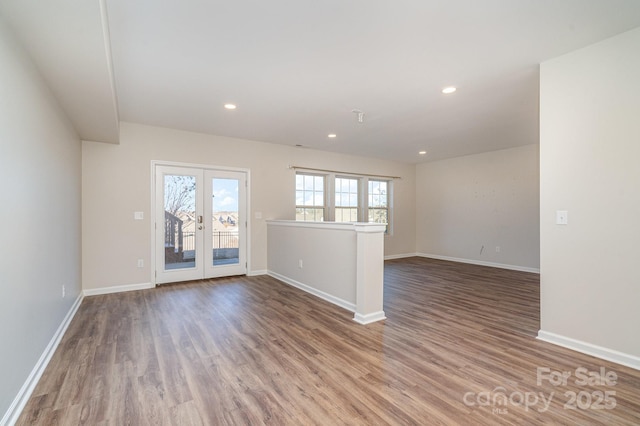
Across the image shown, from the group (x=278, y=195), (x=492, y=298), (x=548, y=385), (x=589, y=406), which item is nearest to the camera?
(x=589, y=406)

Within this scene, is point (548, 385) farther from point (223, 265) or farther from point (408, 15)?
point (223, 265)

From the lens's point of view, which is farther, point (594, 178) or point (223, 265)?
point (223, 265)

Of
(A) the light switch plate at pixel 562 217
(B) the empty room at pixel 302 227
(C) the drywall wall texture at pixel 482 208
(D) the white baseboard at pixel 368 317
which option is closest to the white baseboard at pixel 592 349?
(B) the empty room at pixel 302 227

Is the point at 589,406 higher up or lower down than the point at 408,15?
lower down

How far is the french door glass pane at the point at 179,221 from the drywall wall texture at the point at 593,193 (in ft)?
15.2

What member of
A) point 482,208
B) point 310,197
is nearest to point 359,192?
point 310,197

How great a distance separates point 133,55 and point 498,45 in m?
2.98

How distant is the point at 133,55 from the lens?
2449 mm

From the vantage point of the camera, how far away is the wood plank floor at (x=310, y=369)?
1.68m

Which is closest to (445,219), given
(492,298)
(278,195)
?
(492,298)

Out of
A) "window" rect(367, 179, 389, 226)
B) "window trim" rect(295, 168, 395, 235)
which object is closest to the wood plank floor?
"window trim" rect(295, 168, 395, 235)

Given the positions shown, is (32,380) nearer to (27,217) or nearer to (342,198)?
(27,217)

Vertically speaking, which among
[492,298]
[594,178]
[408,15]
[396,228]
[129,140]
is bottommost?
[492,298]

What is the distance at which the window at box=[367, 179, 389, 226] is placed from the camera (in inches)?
289
